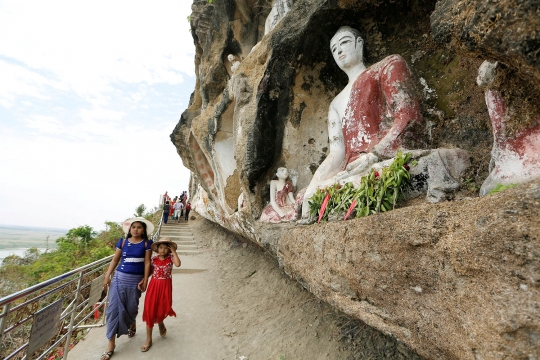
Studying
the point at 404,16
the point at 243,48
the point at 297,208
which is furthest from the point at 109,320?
the point at 243,48

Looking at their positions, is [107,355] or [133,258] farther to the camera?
[133,258]

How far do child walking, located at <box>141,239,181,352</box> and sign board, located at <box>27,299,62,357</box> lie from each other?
1152 mm

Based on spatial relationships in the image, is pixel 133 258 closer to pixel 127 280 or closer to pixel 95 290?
pixel 127 280

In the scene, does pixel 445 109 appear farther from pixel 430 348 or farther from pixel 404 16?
pixel 430 348

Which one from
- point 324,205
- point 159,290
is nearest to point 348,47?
point 324,205

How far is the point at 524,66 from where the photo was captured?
1478mm

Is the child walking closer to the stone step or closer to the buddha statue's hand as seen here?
the buddha statue's hand

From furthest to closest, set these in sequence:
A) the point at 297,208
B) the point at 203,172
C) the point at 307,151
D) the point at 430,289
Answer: the point at 203,172, the point at 307,151, the point at 297,208, the point at 430,289

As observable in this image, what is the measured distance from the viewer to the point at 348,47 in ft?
14.3

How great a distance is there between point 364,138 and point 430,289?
2543 millimetres

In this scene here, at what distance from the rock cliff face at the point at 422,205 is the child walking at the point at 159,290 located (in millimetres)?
1392

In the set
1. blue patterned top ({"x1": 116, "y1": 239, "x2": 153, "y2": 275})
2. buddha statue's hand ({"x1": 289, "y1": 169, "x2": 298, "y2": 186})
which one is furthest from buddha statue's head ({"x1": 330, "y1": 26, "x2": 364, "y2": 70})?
blue patterned top ({"x1": 116, "y1": 239, "x2": 153, "y2": 275})

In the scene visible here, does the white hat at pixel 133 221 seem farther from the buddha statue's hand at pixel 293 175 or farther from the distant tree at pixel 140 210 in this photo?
the distant tree at pixel 140 210

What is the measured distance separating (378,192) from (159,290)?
276 centimetres
